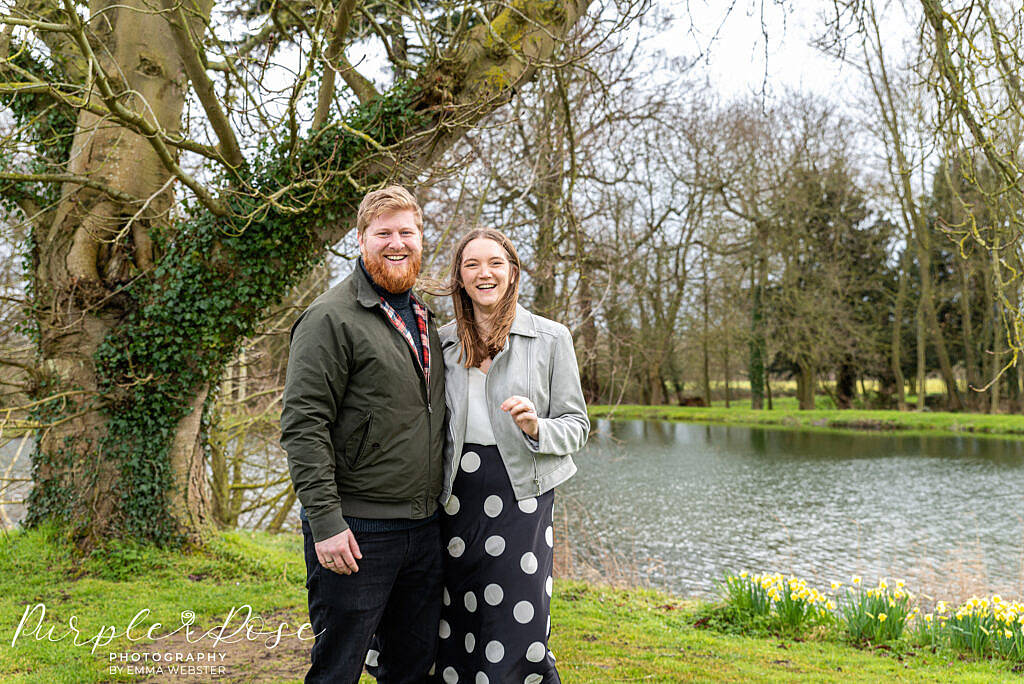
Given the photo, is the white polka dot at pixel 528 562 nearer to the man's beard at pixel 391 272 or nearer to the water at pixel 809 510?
the man's beard at pixel 391 272

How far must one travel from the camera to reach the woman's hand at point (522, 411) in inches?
93.0

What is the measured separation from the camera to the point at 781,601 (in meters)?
5.01

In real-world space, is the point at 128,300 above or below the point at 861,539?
above

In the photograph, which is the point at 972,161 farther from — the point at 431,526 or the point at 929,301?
the point at 929,301

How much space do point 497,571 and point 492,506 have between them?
8.3 inches

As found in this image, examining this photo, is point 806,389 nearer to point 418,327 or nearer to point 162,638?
point 162,638

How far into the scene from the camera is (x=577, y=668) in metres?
3.83

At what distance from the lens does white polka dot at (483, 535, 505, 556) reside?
2479mm

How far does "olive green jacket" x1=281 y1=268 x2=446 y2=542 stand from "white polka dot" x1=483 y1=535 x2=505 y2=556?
0.22 meters

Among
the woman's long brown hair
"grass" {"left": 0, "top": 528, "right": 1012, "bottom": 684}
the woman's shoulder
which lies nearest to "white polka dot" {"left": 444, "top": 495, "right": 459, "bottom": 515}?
the woman's long brown hair

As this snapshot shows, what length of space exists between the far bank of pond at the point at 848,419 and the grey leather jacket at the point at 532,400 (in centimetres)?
1666

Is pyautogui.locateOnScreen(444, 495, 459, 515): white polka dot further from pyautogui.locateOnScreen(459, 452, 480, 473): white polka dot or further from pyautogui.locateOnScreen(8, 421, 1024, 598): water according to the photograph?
pyautogui.locateOnScreen(8, 421, 1024, 598): water

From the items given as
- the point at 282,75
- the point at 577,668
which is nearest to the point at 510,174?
the point at 282,75

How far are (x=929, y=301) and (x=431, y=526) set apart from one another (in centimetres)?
2560
